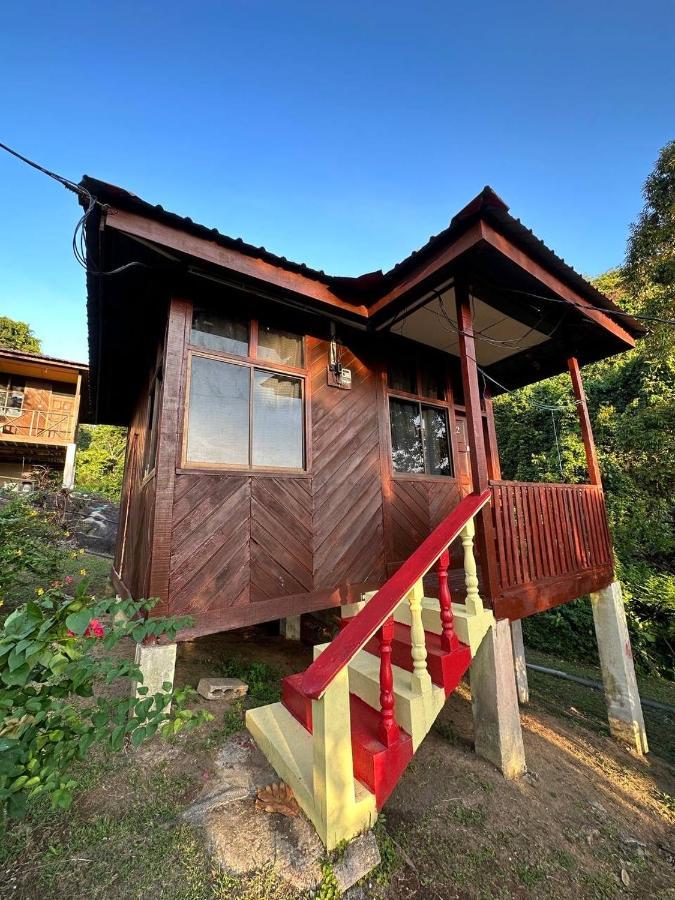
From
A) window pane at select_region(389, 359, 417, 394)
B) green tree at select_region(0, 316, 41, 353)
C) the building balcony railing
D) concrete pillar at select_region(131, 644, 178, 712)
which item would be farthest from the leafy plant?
green tree at select_region(0, 316, 41, 353)

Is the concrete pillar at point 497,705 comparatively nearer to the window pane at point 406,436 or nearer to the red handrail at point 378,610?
the red handrail at point 378,610

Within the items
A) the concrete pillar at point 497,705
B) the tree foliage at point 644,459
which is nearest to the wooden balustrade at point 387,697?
the concrete pillar at point 497,705

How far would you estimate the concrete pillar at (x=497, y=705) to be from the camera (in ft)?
8.70

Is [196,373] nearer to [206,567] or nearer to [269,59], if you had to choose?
[206,567]

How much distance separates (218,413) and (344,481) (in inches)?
56.2

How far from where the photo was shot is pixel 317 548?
343 cm

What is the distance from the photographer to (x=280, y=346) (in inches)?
144

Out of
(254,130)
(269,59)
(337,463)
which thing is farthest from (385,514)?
(269,59)

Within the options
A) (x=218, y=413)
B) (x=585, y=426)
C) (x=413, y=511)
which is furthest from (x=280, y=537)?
(x=585, y=426)

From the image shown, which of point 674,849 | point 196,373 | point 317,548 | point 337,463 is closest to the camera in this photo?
point 674,849

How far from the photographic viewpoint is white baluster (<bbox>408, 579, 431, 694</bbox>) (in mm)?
2146

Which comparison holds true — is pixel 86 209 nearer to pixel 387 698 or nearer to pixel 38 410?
pixel 387 698

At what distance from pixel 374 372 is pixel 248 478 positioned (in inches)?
80.4

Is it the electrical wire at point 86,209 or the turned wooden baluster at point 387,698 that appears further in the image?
the electrical wire at point 86,209
